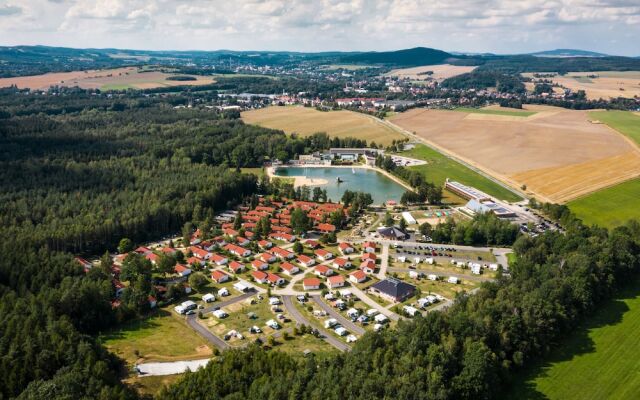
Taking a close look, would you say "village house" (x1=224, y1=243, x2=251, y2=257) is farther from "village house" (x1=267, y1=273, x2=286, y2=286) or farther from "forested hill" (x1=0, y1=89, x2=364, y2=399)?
"forested hill" (x1=0, y1=89, x2=364, y2=399)

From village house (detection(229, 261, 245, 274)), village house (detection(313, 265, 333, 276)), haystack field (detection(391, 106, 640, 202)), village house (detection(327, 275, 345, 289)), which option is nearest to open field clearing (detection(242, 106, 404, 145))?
haystack field (detection(391, 106, 640, 202))

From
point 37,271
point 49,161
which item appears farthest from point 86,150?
point 37,271

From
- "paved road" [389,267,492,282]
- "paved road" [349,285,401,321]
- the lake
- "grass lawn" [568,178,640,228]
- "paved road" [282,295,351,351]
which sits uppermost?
"grass lawn" [568,178,640,228]

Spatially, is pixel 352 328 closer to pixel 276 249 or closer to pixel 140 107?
pixel 276 249

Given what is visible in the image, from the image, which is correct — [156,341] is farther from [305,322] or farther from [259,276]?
[259,276]

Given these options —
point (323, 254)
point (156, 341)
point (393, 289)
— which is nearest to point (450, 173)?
point (323, 254)

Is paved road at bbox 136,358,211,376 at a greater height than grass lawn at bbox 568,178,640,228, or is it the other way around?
grass lawn at bbox 568,178,640,228
